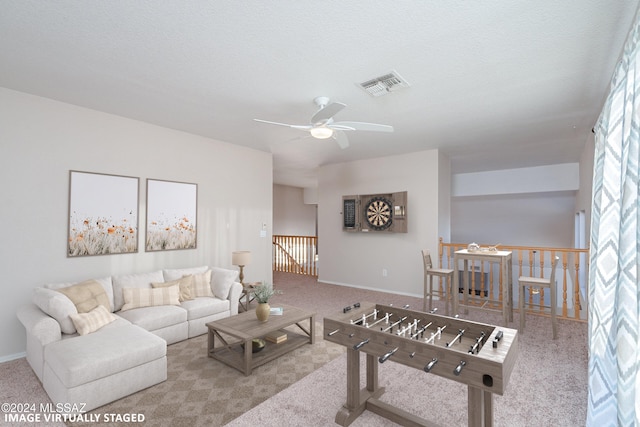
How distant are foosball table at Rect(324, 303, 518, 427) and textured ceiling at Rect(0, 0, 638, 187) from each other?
78.4 inches

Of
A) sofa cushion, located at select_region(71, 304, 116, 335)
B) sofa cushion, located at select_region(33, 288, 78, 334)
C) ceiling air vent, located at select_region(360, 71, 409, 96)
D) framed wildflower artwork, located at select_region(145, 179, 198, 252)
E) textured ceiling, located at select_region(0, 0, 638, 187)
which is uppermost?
textured ceiling, located at select_region(0, 0, 638, 187)

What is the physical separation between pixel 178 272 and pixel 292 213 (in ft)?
22.2

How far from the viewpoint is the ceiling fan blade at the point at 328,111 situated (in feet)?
8.60

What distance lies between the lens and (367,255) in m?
6.38

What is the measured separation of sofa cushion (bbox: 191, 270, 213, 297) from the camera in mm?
4055

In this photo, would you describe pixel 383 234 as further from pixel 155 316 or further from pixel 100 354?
pixel 100 354

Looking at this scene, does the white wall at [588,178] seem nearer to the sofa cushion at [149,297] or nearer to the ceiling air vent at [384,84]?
the ceiling air vent at [384,84]

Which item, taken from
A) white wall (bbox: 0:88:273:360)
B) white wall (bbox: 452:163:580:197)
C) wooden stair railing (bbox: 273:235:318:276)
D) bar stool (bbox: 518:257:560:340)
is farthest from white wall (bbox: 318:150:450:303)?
white wall (bbox: 0:88:273:360)

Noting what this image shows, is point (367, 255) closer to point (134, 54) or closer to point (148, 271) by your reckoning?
point (148, 271)

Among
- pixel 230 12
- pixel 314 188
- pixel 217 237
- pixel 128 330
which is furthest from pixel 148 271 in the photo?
pixel 314 188

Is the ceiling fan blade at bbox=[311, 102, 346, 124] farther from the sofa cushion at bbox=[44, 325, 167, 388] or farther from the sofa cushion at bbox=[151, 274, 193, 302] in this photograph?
the sofa cushion at bbox=[151, 274, 193, 302]

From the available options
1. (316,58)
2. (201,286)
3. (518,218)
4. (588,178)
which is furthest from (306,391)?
(518,218)

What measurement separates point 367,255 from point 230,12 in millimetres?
5111

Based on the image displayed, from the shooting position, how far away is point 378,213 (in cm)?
611
